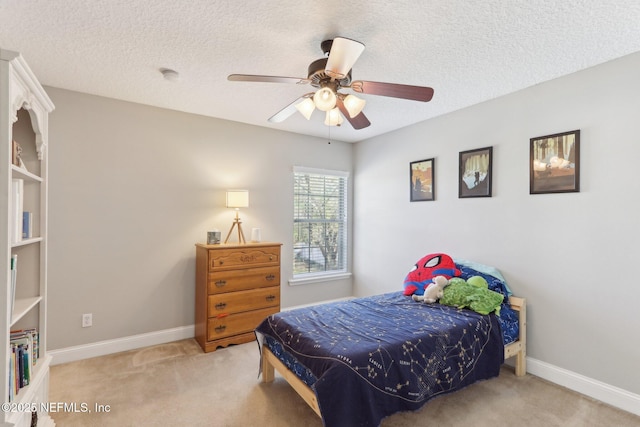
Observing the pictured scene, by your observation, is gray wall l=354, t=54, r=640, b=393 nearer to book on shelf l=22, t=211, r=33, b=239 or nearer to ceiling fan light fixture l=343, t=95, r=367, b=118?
ceiling fan light fixture l=343, t=95, r=367, b=118

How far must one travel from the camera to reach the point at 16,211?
157 centimetres

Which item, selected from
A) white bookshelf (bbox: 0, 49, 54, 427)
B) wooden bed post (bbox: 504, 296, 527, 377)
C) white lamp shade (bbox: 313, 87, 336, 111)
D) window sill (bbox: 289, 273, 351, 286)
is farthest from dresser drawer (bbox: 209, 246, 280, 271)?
wooden bed post (bbox: 504, 296, 527, 377)

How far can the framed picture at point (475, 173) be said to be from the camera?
10.1 feet

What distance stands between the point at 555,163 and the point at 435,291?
1460mm

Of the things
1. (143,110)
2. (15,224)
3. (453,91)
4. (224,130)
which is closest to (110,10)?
(15,224)

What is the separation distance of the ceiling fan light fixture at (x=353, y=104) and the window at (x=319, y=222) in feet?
7.18

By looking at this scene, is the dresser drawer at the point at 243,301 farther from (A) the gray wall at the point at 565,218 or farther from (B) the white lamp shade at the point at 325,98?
(B) the white lamp shade at the point at 325,98

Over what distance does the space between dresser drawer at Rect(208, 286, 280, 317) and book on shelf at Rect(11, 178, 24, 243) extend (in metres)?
1.77

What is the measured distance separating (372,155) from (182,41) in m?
2.94

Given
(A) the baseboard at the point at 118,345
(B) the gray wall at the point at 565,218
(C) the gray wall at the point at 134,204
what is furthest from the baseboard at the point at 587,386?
(A) the baseboard at the point at 118,345

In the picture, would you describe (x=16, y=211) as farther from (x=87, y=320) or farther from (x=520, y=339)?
(x=520, y=339)

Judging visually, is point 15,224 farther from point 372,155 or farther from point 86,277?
point 372,155

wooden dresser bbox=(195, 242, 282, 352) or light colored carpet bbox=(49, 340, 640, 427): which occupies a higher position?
wooden dresser bbox=(195, 242, 282, 352)

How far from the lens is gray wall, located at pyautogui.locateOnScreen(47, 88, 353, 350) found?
290 cm
